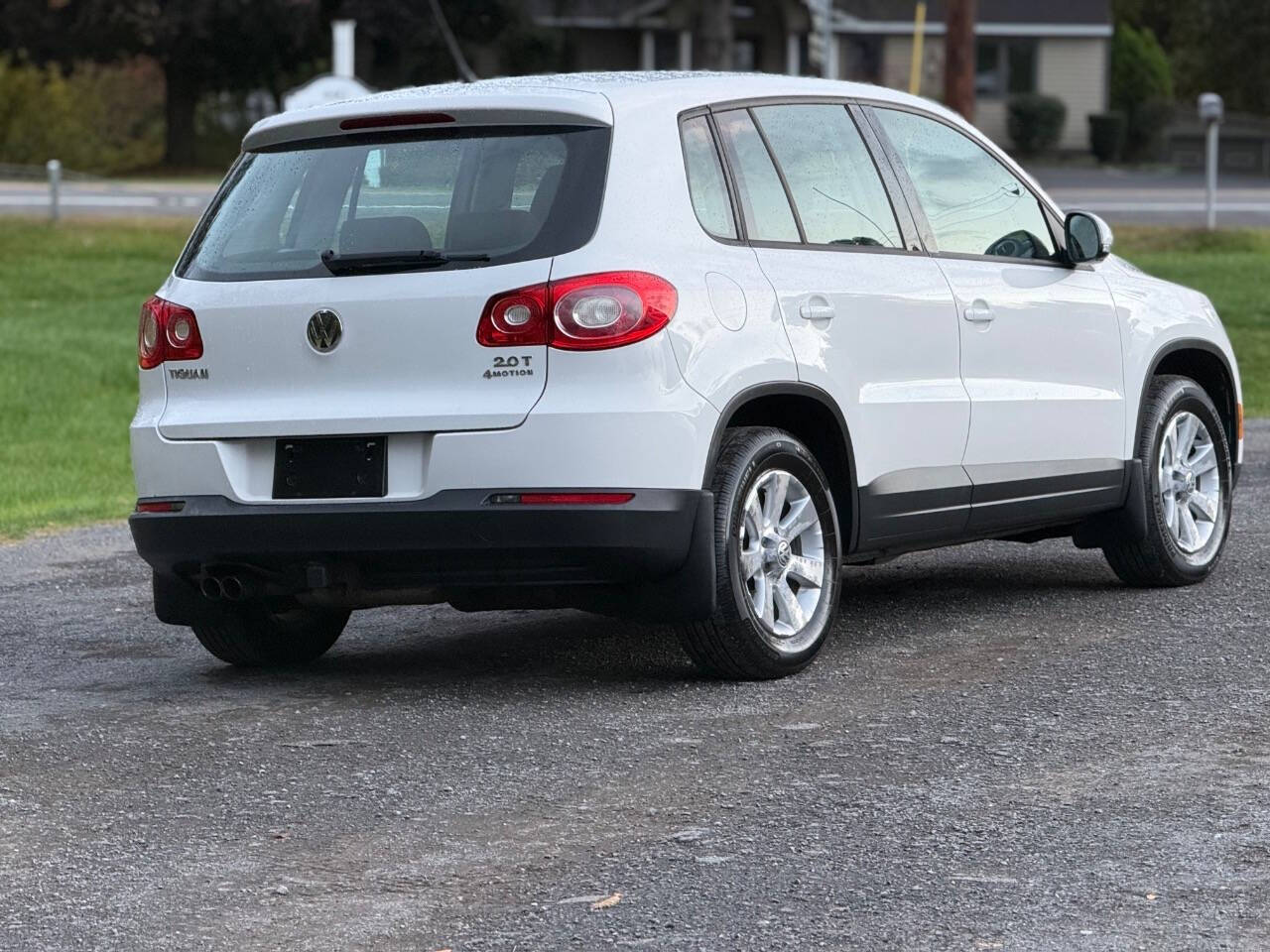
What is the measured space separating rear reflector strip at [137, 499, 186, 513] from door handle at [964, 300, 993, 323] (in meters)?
2.61

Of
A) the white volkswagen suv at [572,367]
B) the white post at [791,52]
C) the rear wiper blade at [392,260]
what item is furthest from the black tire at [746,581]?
the white post at [791,52]

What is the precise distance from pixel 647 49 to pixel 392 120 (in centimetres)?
5317

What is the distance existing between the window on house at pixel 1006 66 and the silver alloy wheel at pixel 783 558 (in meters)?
53.7

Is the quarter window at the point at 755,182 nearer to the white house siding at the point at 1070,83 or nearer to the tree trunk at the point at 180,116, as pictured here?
the tree trunk at the point at 180,116

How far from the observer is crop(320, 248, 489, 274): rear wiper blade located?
21.1 feet

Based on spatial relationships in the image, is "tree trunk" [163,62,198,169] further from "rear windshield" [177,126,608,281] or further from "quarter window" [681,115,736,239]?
"quarter window" [681,115,736,239]

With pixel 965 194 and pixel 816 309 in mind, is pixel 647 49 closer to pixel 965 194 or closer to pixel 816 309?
pixel 965 194

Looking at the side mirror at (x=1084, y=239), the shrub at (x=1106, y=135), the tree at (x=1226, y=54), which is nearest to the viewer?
the side mirror at (x=1084, y=239)

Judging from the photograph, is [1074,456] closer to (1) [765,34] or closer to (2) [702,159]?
(2) [702,159]

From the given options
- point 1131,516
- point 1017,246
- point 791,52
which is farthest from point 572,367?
point 791,52

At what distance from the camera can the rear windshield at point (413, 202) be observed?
6.43m

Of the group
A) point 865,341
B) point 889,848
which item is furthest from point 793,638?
point 889,848

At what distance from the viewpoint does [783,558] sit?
22.5 ft

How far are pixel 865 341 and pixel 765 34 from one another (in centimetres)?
5288
